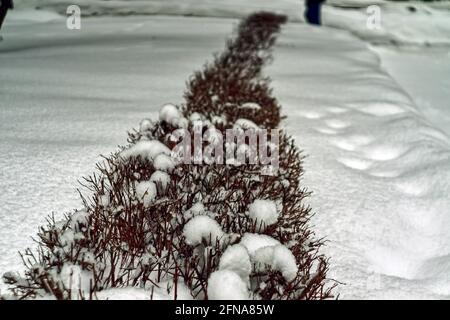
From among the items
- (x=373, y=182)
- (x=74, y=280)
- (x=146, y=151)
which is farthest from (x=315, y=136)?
(x=74, y=280)

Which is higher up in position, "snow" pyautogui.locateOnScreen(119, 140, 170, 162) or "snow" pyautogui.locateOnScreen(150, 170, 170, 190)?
"snow" pyautogui.locateOnScreen(119, 140, 170, 162)

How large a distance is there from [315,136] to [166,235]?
93.1 inches

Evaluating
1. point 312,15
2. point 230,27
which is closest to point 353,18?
point 312,15

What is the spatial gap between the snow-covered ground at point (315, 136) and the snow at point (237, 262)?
0.63 meters

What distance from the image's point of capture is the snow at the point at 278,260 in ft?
4.86

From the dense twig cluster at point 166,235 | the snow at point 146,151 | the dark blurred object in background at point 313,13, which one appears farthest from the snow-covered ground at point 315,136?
the dark blurred object in background at point 313,13

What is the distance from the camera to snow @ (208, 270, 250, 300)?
1.29 metres

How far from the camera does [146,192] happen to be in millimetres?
1917

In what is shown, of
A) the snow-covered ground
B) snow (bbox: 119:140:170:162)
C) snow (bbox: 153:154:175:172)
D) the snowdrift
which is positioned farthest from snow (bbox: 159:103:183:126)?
the snowdrift

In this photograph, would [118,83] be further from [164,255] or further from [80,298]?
[80,298]

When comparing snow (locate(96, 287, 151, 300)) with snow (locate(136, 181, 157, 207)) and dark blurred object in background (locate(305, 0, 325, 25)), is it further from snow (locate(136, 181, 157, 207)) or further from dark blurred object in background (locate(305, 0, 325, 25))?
dark blurred object in background (locate(305, 0, 325, 25))

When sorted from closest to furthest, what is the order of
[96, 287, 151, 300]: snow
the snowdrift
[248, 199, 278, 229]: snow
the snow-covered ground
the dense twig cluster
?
[96, 287, 151, 300]: snow, the dense twig cluster, [248, 199, 278, 229]: snow, the snow-covered ground, the snowdrift

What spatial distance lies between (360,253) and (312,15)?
11761mm

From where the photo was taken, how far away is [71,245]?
158 cm
